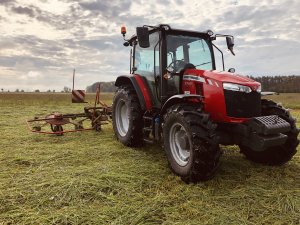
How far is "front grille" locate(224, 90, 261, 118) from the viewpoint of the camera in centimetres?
493

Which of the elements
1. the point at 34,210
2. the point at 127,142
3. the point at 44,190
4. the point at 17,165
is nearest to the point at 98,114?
the point at 127,142

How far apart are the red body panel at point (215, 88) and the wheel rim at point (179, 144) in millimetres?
545

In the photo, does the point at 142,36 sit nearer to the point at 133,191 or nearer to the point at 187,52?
the point at 187,52

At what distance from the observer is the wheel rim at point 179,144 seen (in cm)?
514

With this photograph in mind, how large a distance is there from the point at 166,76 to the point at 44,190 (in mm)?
2838

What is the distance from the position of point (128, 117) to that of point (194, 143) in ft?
8.90

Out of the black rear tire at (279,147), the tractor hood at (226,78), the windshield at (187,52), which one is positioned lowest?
the black rear tire at (279,147)

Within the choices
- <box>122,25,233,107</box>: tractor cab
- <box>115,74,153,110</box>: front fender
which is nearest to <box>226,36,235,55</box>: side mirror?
<box>122,25,233,107</box>: tractor cab

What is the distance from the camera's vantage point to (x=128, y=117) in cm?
698

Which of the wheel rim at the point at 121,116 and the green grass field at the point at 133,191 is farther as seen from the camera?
the wheel rim at the point at 121,116

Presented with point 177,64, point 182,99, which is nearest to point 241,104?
point 182,99

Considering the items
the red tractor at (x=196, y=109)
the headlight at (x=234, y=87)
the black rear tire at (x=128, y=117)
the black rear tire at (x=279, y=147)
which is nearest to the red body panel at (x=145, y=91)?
the red tractor at (x=196, y=109)

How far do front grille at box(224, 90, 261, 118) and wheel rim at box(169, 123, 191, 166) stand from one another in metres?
0.79

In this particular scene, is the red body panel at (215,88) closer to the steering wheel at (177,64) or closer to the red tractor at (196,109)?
the red tractor at (196,109)
